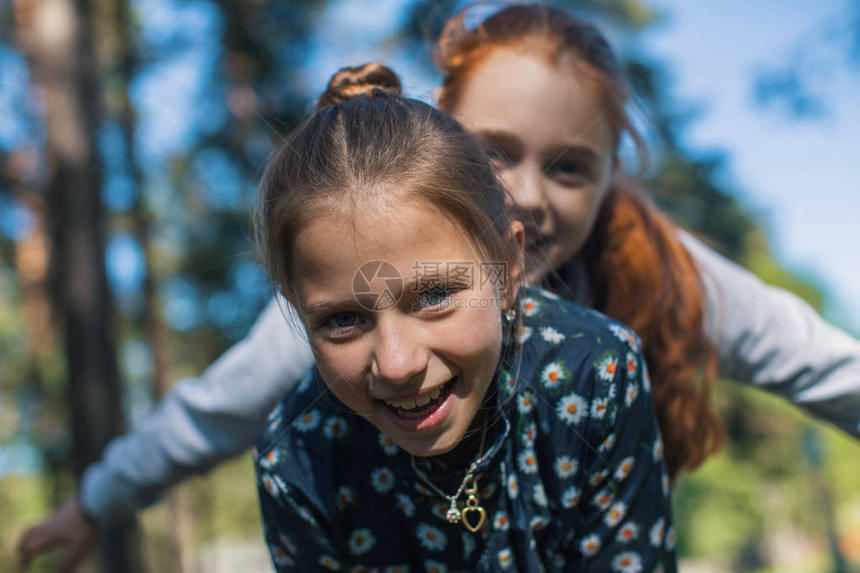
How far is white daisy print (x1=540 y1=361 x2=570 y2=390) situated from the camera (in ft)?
4.35

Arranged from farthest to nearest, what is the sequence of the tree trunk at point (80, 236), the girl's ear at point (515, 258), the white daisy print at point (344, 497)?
the tree trunk at point (80, 236) → the white daisy print at point (344, 497) → the girl's ear at point (515, 258)

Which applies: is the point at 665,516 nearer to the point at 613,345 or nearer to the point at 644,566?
the point at 644,566

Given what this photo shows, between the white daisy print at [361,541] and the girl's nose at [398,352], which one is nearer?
the girl's nose at [398,352]

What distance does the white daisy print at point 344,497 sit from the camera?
1365 millimetres

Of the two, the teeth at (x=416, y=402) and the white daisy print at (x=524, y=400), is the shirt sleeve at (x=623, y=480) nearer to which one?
the white daisy print at (x=524, y=400)

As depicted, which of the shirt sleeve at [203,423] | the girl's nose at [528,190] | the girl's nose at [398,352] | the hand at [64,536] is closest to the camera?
the girl's nose at [398,352]

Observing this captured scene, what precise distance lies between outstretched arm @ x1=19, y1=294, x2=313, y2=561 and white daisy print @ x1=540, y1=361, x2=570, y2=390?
2.04 ft

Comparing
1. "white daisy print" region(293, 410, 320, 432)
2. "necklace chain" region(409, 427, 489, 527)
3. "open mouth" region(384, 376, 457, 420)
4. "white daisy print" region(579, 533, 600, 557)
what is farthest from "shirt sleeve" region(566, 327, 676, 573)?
"white daisy print" region(293, 410, 320, 432)

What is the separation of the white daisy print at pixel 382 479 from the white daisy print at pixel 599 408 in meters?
0.40

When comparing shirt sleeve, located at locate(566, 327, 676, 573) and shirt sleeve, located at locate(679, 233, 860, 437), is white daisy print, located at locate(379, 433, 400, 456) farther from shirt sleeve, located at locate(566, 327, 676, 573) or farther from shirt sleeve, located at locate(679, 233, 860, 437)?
shirt sleeve, located at locate(679, 233, 860, 437)

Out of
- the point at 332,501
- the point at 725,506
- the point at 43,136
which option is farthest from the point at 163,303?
the point at 725,506

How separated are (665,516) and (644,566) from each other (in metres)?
0.11

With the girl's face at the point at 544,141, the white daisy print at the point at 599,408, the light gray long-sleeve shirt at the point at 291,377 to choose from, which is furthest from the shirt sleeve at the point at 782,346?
the white daisy print at the point at 599,408

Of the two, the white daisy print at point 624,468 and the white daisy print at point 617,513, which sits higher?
the white daisy print at point 624,468
